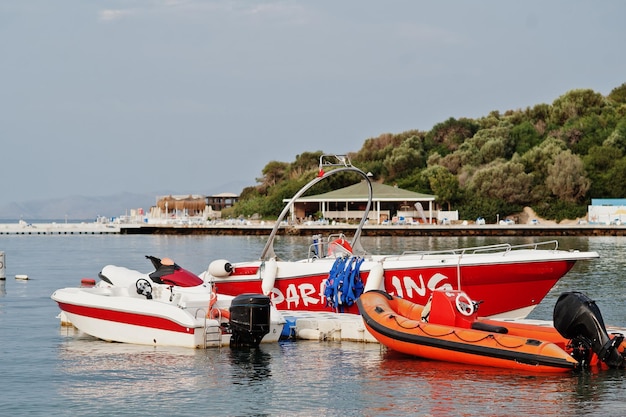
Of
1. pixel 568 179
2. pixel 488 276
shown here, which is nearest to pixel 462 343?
pixel 488 276

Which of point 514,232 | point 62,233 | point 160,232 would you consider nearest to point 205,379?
point 514,232

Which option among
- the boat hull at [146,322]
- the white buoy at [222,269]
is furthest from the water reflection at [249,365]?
the white buoy at [222,269]

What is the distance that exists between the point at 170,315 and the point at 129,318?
1.13 metres

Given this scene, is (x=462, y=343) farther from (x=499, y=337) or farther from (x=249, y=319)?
(x=249, y=319)

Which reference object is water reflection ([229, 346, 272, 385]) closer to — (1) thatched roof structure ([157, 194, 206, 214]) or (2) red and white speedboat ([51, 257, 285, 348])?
(2) red and white speedboat ([51, 257, 285, 348])

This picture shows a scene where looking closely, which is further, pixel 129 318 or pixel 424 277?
pixel 424 277

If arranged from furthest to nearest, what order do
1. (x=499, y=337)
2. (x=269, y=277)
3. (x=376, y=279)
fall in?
(x=269, y=277) → (x=376, y=279) → (x=499, y=337)

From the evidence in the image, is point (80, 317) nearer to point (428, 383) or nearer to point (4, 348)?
point (4, 348)

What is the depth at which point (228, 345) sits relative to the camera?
60.8 ft

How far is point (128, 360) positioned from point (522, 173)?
7749 cm

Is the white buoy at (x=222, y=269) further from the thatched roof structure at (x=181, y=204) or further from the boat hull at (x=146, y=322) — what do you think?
the thatched roof structure at (x=181, y=204)

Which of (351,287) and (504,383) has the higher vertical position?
(351,287)

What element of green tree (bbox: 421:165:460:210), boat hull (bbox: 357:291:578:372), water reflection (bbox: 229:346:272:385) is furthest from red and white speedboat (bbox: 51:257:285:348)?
green tree (bbox: 421:165:460:210)

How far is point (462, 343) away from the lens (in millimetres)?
16312
